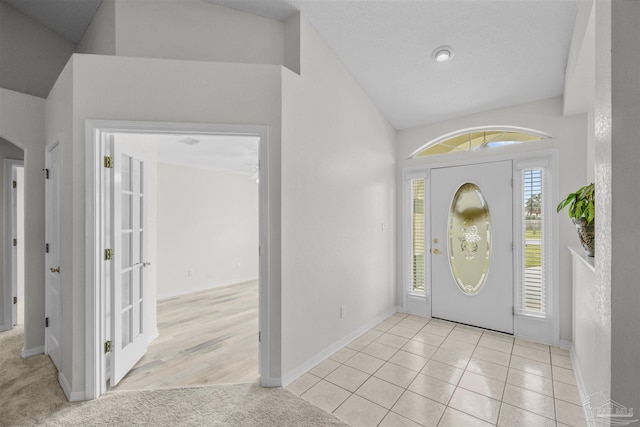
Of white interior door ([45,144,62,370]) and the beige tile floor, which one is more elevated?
white interior door ([45,144,62,370])

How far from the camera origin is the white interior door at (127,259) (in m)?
2.23

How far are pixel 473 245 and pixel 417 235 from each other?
71cm

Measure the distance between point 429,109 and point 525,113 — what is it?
102 cm

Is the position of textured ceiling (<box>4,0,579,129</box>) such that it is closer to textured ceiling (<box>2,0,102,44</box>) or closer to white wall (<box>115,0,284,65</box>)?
textured ceiling (<box>2,0,102,44</box>)

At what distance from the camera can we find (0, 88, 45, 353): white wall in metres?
2.53

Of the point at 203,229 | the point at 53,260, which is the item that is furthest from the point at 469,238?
the point at 203,229

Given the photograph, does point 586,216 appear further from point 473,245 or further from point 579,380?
point 473,245

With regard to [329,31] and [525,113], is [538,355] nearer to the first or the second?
[525,113]

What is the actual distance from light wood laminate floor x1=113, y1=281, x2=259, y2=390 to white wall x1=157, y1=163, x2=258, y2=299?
71cm

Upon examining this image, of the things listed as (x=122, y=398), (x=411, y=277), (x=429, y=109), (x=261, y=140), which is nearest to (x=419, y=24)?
(x=429, y=109)

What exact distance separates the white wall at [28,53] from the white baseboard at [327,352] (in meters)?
3.96

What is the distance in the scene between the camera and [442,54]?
2.65m
